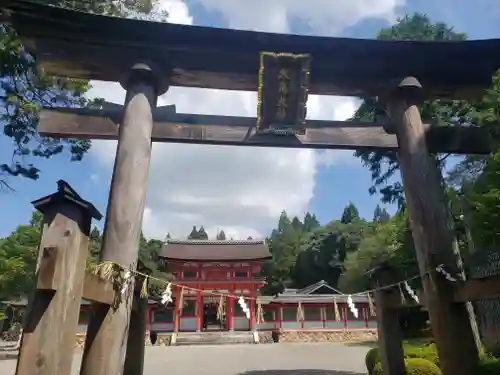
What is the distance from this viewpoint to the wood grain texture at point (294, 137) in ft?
15.6

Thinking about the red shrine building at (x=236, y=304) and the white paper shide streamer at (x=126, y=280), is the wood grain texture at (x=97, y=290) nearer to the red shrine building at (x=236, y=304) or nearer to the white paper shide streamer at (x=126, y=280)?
the white paper shide streamer at (x=126, y=280)

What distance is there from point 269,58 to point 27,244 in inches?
1340

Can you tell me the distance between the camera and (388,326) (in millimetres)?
5172

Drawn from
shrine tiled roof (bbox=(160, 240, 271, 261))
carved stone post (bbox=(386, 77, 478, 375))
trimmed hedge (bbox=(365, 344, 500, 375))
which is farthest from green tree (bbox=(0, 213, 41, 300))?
carved stone post (bbox=(386, 77, 478, 375))

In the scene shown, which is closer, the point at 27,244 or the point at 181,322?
the point at 181,322

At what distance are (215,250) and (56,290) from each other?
30562 millimetres

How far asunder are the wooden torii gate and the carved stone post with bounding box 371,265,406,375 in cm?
5

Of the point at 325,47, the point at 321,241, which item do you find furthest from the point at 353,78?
the point at 321,241

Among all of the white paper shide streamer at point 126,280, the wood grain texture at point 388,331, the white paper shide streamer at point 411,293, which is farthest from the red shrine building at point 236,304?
the white paper shide streamer at point 126,280

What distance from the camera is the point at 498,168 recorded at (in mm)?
10117

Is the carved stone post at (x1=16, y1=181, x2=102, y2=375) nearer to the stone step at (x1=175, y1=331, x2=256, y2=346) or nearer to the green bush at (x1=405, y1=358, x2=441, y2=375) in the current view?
the green bush at (x1=405, y1=358, x2=441, y2=375)

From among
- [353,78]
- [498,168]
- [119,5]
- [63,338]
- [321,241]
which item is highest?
[321,241]

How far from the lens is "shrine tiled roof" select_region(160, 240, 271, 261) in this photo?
98.9 ft

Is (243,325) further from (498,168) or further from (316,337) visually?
(498,168)
